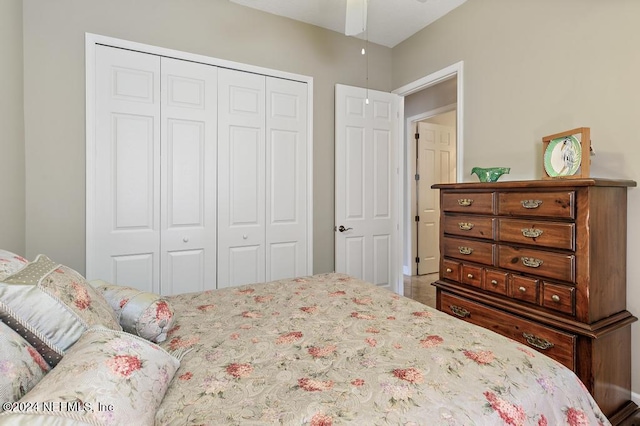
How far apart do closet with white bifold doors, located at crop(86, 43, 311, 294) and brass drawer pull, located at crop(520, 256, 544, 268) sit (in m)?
1.89

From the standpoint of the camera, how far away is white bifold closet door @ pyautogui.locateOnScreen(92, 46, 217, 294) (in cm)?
247

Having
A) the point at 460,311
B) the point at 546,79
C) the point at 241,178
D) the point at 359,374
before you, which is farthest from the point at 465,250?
the point at 241,178

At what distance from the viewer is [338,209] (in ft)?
11.1

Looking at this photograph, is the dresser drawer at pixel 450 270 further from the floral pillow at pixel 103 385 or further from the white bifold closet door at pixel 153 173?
the floral pillow at pixel 103 385

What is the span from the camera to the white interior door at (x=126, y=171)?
2453 mm

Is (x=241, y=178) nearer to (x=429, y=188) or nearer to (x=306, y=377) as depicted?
(x=306, y=377)

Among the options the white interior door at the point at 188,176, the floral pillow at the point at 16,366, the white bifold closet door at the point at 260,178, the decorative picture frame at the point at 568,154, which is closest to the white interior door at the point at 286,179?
the white bifold closet door at the point at 260,178

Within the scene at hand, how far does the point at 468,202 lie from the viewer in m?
2.29

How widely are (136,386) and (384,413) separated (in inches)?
23.8

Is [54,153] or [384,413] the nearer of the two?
[384,413]

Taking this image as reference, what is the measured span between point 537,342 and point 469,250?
0.67 m

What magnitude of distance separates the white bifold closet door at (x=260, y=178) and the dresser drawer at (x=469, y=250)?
1388 mm

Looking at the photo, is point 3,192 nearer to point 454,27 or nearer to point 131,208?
point 131,208

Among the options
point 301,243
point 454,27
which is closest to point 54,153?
point 301,243
